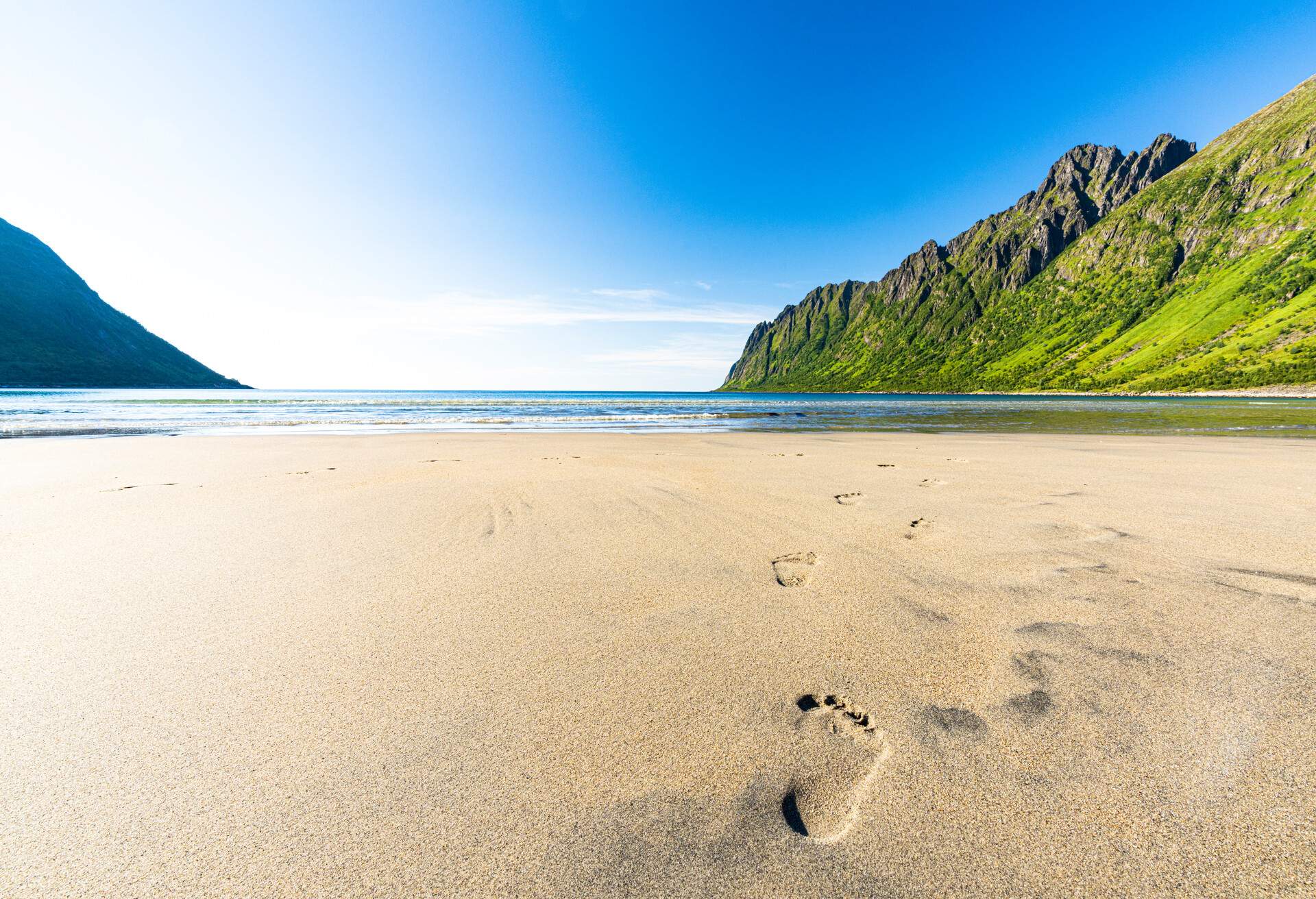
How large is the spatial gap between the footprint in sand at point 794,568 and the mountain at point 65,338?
181m

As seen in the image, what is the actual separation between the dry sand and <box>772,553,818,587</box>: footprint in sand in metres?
0.06

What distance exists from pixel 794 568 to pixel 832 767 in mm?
2760

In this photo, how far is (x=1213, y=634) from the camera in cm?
351

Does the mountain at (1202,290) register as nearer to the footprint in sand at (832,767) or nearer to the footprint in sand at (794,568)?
the footprint in sand at (794,568)

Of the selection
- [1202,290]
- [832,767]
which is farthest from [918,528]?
[1202,290]

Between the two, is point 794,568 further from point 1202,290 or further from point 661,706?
point 1202,290

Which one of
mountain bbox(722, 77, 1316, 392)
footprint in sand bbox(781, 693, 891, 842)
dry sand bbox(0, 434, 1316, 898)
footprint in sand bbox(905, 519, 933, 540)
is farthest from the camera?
mountain bbox(722, 77, 1316, 392)

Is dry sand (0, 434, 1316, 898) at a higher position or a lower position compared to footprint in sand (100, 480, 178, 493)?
lower

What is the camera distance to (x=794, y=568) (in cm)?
501

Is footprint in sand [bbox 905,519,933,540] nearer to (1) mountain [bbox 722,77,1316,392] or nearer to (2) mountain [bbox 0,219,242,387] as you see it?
(1) mountain [bbox 722,77,1316,392]

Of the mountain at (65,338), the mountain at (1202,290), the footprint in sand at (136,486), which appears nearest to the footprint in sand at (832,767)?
the footprint in sand at (136,486)

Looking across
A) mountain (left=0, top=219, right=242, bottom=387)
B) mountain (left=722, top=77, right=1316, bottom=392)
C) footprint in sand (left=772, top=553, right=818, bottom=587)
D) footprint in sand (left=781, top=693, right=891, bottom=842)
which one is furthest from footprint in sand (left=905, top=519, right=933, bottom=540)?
mountain (left=0, top=219, right=242, bottom=387)

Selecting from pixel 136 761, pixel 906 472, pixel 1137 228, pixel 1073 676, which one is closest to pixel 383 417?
pixel 906 472

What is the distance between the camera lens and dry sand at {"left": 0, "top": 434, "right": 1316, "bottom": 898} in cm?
188
